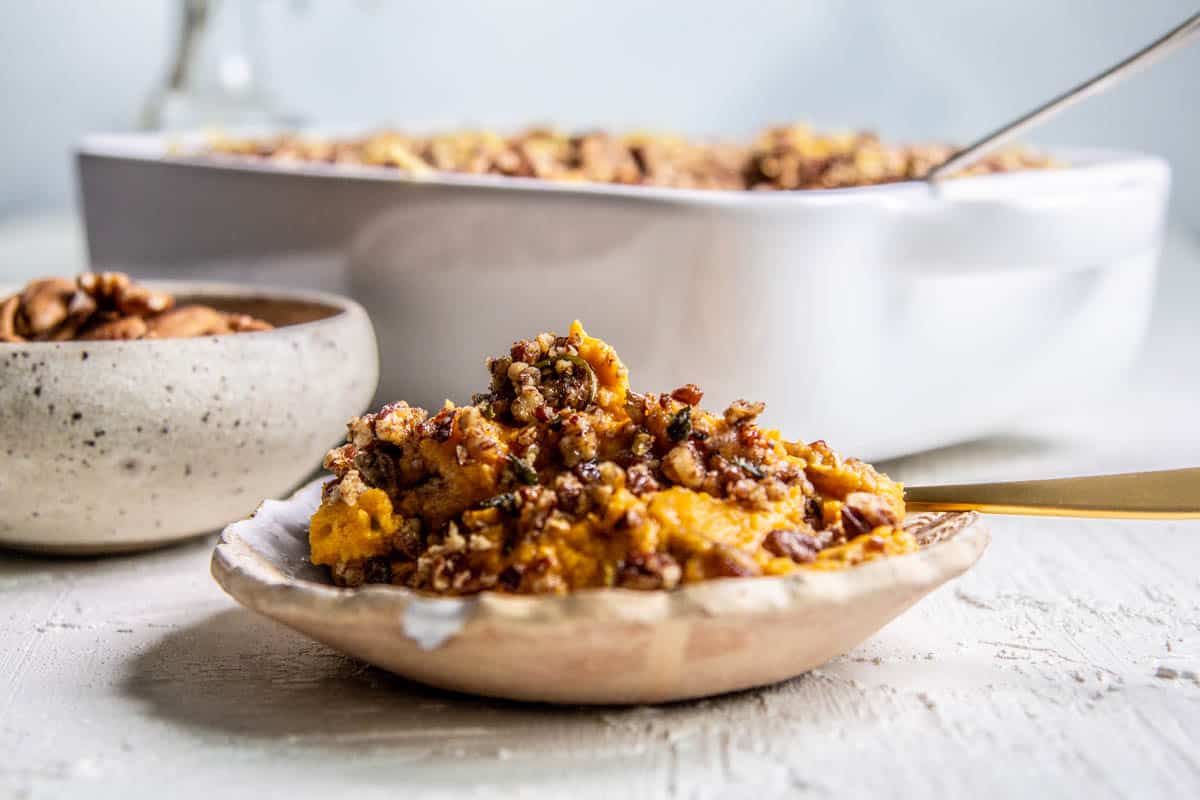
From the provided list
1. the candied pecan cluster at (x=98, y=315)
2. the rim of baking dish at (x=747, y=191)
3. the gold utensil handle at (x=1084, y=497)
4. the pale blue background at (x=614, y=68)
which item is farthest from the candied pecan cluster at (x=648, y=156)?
the pale blue background at (x=614, y=68)

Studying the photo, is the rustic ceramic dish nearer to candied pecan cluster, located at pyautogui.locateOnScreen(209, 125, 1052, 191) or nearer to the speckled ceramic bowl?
the speckled ceramic bowl

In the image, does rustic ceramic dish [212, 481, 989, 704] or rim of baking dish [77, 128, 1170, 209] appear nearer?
rustic ceramic dish [212, 481, 989, 704]

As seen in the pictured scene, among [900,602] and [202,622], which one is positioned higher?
[900,602]

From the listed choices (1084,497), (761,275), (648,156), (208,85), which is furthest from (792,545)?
(208,85)

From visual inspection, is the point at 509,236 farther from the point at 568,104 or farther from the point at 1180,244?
the point at 568,104

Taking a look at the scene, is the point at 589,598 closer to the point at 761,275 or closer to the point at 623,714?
the point at 623,714

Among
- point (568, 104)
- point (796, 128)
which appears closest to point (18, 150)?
point (568, 104)

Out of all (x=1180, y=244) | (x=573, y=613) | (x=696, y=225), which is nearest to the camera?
(x=573, y=613)

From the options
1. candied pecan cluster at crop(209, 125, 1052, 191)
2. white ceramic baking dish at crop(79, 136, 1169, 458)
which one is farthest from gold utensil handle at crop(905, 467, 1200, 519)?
candied pecan cluster at crop(209, 125, 1052, 191)
